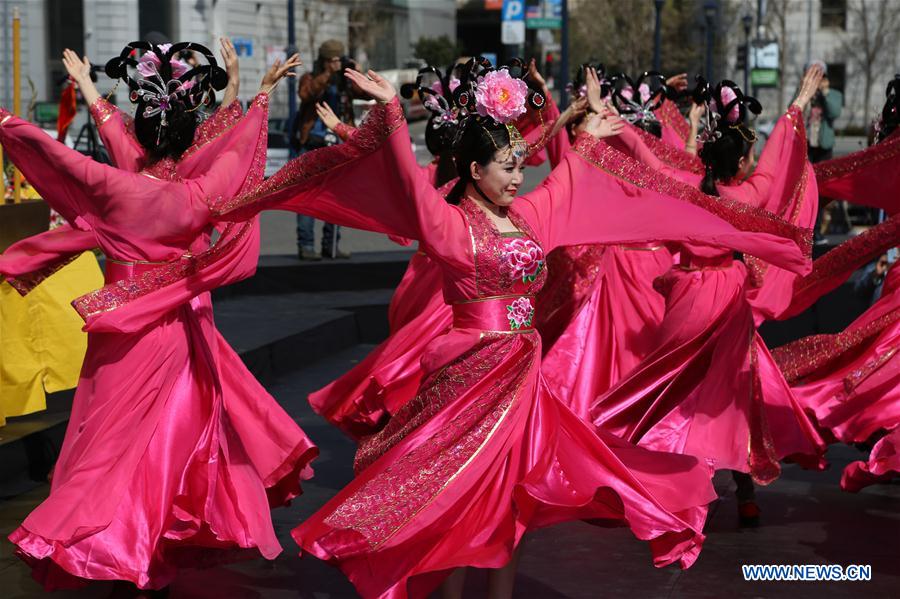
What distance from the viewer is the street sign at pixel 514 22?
2681 centimetres

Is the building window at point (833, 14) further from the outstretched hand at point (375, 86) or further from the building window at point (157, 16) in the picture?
the outstretched hand at point (375, 86)

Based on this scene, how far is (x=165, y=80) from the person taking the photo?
509 cm

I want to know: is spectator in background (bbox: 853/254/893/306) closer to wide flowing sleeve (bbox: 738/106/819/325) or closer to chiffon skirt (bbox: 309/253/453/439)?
wide flowing sleeve (bbox: 738/106/819/325)

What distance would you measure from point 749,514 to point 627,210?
1.59 metres

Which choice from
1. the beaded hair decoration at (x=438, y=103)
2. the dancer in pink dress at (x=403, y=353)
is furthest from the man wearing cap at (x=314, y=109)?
the dancer in pink dress at (x=403, y=353)

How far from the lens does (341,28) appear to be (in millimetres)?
44156

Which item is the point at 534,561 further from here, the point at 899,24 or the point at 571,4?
the point at 571,4

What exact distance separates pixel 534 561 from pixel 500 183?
1.56 meters

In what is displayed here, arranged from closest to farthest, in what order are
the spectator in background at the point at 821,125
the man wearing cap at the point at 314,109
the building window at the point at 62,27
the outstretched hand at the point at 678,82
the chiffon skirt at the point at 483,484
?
the chiffon skirt at the point at 483,484 < the outstretched hand at the point at 678,82 < the man wearing cap at the point at 314,109 < the spectator in background at the point at 821,125 < the building window at the point at 62,27

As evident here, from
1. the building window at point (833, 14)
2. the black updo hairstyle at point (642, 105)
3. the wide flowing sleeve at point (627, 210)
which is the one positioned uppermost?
the building window at point (833, 14)

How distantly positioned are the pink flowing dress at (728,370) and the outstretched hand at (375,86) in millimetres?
2006

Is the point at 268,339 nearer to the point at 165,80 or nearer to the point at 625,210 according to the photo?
the point at 165,80

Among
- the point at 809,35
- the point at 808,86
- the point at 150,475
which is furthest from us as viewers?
the point at 809,35

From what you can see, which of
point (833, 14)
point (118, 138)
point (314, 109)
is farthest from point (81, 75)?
point (833, 14)
